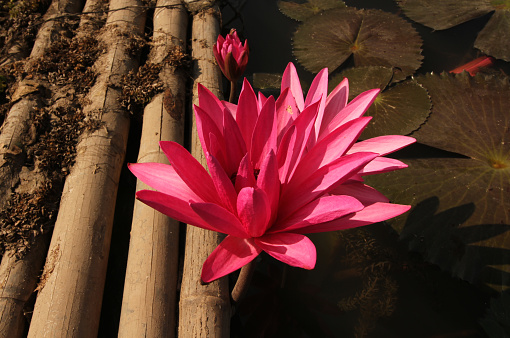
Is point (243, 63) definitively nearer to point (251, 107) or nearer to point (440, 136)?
point (251, 107)

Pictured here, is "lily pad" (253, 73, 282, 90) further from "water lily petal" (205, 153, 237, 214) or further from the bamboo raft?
"water lily petal" (205, 153, 237, 214)

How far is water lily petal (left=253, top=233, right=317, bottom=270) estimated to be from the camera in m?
0.92

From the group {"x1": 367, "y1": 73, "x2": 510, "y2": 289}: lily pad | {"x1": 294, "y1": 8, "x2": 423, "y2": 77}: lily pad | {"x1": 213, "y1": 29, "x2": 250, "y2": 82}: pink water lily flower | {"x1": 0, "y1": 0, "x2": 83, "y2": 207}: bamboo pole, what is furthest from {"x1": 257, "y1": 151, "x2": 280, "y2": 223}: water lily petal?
{"x1": 294, "y1": 8, "x2": 423, "y2": 77}: lily pad

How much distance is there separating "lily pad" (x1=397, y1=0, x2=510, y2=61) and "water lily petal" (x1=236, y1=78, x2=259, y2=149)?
3057 mm

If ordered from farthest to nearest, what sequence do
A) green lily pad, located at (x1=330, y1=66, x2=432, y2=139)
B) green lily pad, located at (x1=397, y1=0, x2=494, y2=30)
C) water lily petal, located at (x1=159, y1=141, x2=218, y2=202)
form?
1. green lily pad, located at (x1=397, y1=0, x2=494, y2=30)
2. green lily pad, located at (x1=330, y1=66, x2=432, y2=139)
3. water lily petal, located at (x1=159, y1=141, x2=218, y2=202)

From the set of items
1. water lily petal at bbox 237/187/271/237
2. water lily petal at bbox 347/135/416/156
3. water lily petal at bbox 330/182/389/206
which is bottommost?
water lily petal at bbox 330/182/389/206

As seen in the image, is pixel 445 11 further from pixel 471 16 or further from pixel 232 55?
pixel 232 55

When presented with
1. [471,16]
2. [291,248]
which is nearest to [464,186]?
[291,248]

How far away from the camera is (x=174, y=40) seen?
2861mm

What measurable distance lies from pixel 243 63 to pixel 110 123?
3.16ft

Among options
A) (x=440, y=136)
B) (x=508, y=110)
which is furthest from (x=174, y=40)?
(x=508, y=110)

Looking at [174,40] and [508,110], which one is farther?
[174,40]

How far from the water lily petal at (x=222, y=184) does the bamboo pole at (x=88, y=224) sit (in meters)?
1.01

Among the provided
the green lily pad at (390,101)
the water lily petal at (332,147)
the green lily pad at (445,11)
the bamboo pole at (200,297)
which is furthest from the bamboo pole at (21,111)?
the green lily pad at (445,11)
